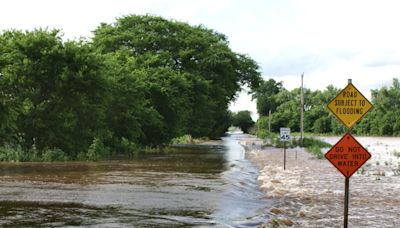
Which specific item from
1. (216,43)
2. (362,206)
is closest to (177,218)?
(362,206)

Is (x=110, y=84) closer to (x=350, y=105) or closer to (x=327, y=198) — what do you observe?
(x=327, y=198)

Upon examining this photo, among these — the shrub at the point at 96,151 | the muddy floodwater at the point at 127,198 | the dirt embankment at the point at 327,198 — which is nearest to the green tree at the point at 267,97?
the shrub at the point at 96,151

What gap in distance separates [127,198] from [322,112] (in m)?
138

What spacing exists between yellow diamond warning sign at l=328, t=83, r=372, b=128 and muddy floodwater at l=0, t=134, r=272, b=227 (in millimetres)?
3239

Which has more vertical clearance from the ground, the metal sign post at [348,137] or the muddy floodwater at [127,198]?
the metal sign post at [348,137]

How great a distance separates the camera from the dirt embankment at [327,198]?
44.8 feet

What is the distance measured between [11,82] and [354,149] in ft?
75.1

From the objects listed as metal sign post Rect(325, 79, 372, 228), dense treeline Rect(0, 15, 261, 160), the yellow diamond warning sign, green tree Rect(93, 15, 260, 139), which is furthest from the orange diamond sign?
green tree Rect(93, 15, 260, 139)

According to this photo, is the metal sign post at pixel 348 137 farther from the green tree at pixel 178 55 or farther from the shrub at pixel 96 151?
the green tree at pixel 178 55

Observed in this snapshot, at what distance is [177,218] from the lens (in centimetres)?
1263

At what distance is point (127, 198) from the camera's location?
15688mm

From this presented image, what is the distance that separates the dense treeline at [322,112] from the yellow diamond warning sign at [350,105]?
384 ft

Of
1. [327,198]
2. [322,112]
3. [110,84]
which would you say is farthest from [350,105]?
[322,112]

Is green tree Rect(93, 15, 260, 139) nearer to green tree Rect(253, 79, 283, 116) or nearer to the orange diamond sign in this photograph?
the orange diamond sign
